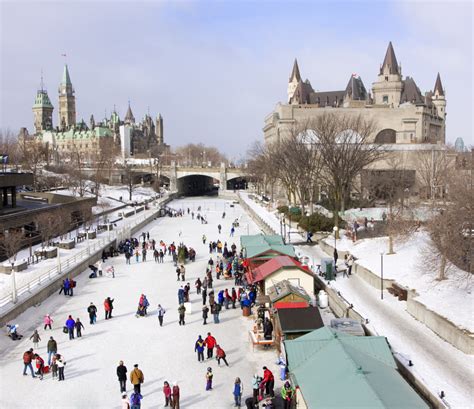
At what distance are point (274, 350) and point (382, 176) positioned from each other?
39131mm

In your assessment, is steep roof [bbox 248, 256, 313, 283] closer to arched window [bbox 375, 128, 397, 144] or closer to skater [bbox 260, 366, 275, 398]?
skater [bbox 260, 366, 275, 398]

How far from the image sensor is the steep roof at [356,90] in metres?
97.4

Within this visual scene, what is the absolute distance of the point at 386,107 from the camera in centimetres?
8688

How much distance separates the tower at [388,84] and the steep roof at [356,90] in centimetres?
407

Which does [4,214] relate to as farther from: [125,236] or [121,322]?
[121,322]

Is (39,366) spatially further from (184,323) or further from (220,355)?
(184,323)

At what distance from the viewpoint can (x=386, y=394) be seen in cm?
1020

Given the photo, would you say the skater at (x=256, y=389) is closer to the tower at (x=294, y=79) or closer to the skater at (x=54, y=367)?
the skater at (x=54, y=367)

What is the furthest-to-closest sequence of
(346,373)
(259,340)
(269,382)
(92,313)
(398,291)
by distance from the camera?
(398,291), (92,313), (259,340), (269,382), (346,373)

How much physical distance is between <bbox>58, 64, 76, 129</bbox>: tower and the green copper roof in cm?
499

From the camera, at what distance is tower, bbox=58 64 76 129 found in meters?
185

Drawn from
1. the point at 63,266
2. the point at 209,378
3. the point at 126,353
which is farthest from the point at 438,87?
the point at 209,378

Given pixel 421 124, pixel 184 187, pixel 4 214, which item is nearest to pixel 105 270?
pixel 4 214

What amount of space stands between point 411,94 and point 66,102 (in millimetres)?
127613
